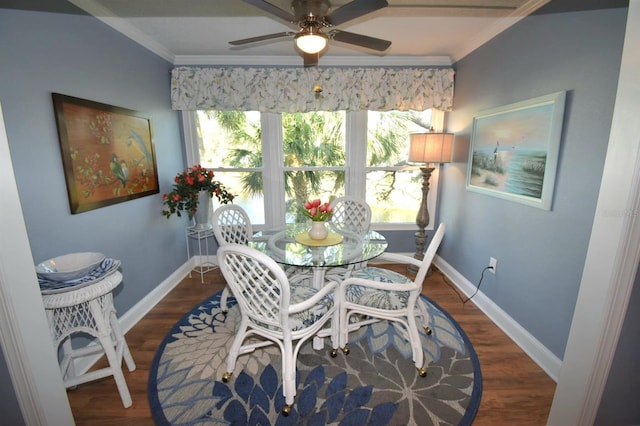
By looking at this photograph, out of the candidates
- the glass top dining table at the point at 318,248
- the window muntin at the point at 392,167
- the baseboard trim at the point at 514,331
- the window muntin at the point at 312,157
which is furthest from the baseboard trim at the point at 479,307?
the window muntin at the point at 312,157

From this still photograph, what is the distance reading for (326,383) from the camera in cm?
173

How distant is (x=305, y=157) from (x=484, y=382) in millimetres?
2699

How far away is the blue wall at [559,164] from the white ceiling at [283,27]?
0.23m

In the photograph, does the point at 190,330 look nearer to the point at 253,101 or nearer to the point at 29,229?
the point at 29,229

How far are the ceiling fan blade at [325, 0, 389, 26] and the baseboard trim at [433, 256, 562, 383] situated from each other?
235cm

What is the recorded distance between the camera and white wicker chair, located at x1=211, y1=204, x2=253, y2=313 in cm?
240

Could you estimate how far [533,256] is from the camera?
199 centimetres

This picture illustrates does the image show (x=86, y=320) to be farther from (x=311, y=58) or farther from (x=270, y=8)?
(x=311, y=58)

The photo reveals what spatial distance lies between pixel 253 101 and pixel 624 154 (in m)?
2.91

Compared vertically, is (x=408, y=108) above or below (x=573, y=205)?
above

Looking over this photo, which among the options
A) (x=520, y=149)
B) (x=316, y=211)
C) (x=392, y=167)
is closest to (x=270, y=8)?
(x=316, y=211)

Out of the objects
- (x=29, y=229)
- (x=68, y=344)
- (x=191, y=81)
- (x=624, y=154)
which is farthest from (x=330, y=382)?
(x=191, y=81)

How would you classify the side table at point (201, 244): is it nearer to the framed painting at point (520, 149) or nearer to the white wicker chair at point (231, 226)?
the white wicker chair at point (231, 226)

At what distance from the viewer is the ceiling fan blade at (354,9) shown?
4.69 feet
